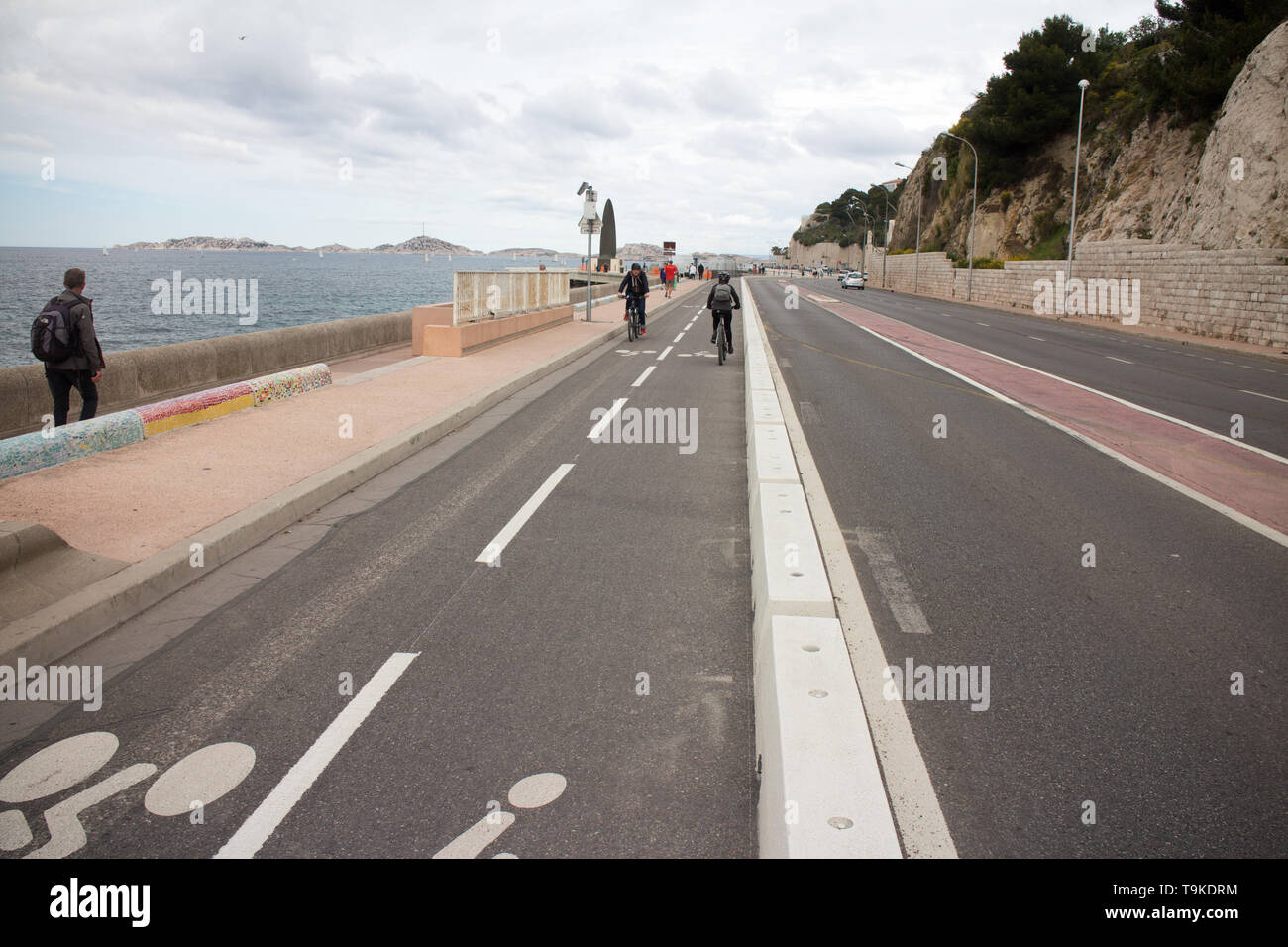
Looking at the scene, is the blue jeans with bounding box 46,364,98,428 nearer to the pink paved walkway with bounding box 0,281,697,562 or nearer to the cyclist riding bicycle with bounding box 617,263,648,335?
the pink paved walkway with bounding box 0,281,697,562

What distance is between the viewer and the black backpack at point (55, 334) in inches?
Result: 371

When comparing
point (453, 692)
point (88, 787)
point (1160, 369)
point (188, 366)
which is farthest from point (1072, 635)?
point (1160, 369)

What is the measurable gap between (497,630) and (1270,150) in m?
38.3

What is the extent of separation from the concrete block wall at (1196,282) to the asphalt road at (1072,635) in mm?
21495

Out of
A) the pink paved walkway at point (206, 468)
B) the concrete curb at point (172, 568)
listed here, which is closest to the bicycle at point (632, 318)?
the pink paved walkway at point (206, 468)

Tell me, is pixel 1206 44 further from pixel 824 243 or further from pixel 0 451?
pixel 824 243

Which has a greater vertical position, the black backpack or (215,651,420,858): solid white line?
the black backpack

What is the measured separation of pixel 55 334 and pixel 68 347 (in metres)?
0.17

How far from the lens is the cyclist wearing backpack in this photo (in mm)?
9445

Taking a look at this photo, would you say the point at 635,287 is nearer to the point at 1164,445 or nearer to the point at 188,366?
the point at 188,366

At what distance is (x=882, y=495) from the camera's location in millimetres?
7984

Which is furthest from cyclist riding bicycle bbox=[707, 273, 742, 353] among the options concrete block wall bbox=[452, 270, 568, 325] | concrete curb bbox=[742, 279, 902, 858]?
concrete curb bbox=[742, 279, 902, 858]

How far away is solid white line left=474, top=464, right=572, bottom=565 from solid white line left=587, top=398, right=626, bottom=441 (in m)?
1.73

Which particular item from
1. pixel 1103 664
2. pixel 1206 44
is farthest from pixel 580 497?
pixel 1206 44
